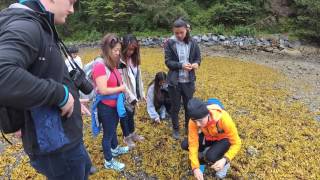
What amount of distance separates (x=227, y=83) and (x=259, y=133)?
153 inches

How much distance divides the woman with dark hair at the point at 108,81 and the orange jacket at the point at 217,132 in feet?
3.37

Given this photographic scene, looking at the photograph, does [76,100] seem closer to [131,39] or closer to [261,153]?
[131,39]

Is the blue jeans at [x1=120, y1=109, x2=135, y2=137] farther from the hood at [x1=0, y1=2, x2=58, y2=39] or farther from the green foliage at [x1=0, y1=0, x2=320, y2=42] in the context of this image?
the green foliage at [x1=0, y1=0, x2=320, y2=42]

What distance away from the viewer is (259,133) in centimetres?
593

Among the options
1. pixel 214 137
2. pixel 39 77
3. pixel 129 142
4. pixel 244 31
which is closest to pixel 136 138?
pixel 129 142

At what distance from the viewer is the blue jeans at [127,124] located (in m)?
4.89

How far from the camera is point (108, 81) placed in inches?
161

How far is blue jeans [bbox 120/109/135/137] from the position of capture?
4891mm

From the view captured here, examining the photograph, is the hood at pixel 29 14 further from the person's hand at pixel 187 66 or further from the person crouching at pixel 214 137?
the person's hand at pixel 187 66

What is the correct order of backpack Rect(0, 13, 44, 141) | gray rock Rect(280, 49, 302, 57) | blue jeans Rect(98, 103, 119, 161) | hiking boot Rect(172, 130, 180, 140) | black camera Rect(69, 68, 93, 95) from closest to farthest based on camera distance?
backpack Rect(0, 13, 44, 141)
black camera Rect(69, 68, 93, 95)
blue jeans Rect(98, 103, 119, 161)
hiking boot Rect(172, 130, 180, 140)
gray rock Rect(280, 49, 302, 57)

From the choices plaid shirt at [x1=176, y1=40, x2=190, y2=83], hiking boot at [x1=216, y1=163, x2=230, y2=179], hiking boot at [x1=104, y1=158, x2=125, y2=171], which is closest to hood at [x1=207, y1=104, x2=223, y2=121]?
hiking boot at [x1=216, y1=163, x2=230, y2=179]

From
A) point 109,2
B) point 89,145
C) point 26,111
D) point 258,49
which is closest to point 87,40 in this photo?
point 109,2

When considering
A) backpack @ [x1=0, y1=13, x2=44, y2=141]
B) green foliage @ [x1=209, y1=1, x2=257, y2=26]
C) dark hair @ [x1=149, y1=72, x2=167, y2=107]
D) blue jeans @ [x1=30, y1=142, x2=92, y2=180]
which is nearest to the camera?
backpack @ [x1=0, y1=13, x2=44, y2=141]

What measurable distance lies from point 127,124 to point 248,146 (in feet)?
6.66
